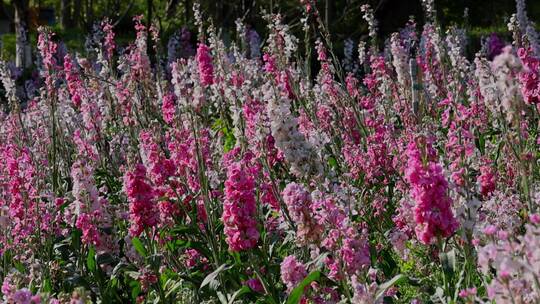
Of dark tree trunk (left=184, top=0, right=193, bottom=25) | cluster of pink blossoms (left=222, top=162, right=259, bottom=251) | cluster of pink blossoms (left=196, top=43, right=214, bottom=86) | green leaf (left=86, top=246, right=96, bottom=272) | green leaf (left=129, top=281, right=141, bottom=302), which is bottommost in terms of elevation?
green leaf (left=129, top=281, right=141, bottom=302)

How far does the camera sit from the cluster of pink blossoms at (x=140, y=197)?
15.1ft

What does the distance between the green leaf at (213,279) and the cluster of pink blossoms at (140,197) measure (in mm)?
400

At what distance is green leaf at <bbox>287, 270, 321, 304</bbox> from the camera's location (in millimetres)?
3742

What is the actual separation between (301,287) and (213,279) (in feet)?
2.81

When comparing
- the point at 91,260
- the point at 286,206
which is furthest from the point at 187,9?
the point at 286,206

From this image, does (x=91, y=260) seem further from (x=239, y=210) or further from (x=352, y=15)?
(x=352, y=15)

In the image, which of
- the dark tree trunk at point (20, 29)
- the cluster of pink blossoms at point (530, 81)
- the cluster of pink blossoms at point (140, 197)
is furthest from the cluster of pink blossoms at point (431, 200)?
the dark tree trunk at point (20, 29)

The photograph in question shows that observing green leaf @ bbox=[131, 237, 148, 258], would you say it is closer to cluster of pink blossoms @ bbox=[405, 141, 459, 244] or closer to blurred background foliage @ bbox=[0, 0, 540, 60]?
cluster of pink blossoms @ bbox=[405, 141, 459, 244]

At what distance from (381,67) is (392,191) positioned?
206cm

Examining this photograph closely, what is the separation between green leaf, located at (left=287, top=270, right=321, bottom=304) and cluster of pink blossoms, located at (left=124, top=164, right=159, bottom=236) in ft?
3.58

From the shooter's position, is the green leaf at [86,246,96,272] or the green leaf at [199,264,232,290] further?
the green leaf at [86,246,96,272]

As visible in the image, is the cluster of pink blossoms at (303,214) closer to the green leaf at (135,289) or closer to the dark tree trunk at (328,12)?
the green leaf at (135,289)

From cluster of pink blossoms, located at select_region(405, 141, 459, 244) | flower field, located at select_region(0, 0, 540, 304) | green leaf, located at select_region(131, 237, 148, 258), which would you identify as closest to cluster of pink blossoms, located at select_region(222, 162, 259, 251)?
Answer: flower field, located at select_region(0, 0, 540, 304)

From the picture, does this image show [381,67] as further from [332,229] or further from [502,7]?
[502,7]
